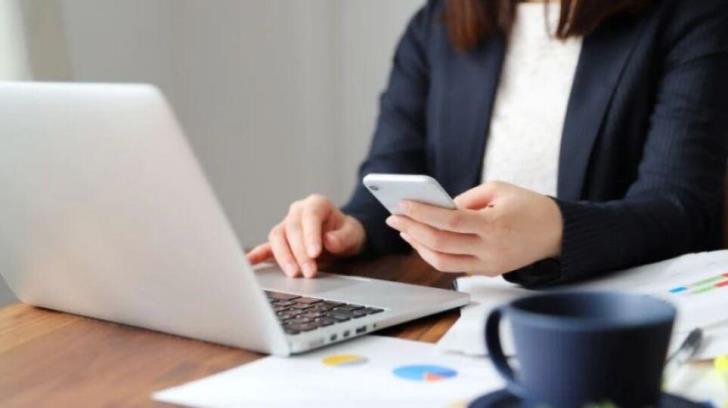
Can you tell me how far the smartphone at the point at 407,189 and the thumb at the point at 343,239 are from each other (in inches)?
8.8

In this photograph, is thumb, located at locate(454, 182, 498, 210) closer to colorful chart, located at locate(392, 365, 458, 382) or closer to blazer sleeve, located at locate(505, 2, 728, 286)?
blazer sleeve, located at locate(505, 2, 728, 286)

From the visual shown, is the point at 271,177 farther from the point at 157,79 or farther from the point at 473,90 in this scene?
→ the point at 473,90

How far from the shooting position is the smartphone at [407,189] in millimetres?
690

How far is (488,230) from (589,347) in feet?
1.11

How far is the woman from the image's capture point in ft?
2.65

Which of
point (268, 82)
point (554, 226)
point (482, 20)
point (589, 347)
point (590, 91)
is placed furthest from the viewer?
point (268, 82)

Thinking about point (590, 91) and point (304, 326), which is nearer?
point (304, 326)

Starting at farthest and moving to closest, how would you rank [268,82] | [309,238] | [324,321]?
[268,82] → [309,238] → [324,321]

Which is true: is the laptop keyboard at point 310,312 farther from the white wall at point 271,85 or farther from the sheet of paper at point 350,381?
the white wall at point 271,85

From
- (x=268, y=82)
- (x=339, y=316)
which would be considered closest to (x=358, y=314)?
(x=339, y=316)

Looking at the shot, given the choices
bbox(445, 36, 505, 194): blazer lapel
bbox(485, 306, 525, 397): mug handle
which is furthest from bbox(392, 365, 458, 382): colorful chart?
bbox(445, 36, 505, 194): blazer lapel

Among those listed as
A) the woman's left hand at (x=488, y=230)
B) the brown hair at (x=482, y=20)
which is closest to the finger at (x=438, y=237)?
the woman's left hand at (x=488, y=230)

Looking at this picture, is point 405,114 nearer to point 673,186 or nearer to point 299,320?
point 673,186

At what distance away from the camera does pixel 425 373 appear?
24.0 inches
